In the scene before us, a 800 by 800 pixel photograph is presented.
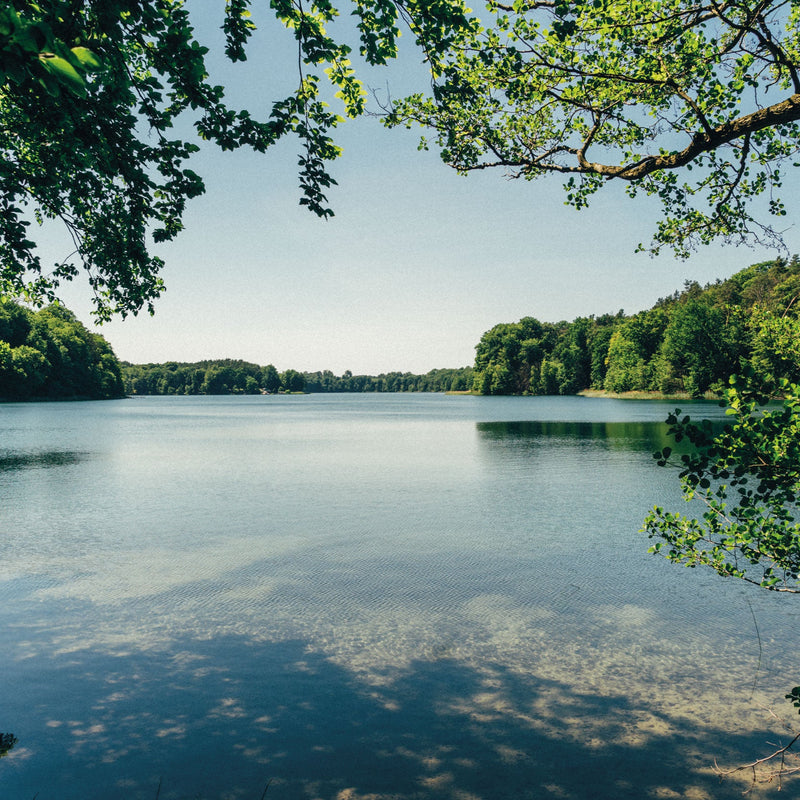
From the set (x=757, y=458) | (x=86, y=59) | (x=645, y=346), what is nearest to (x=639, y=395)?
(x=645, y=346)

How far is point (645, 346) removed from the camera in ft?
368

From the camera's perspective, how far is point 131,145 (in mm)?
6391

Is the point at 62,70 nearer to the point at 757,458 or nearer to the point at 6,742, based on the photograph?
the point at 757,458

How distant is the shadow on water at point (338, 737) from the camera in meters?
4.32

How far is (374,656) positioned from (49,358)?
4589 inches

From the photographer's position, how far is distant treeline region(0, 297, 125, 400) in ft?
305

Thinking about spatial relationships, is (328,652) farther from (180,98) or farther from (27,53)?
(180,98)

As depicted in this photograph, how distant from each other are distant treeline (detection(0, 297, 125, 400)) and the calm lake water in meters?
86.3

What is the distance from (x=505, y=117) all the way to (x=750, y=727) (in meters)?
8.32

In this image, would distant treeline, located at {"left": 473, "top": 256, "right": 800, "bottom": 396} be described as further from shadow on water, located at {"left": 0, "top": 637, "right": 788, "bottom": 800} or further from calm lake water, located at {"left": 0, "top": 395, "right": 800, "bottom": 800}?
shadow on water, located at {"left": 0, "top": 637, "right": 788, "bottom": 800}

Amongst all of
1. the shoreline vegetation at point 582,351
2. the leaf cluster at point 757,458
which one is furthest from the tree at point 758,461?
the shoreline vegetation at point 582,351

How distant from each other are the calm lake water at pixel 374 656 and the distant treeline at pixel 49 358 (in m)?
86.3

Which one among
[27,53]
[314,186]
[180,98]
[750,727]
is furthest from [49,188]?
[750,727]

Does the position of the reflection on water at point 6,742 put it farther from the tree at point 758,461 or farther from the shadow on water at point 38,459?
the shadow on water at point 38,459
